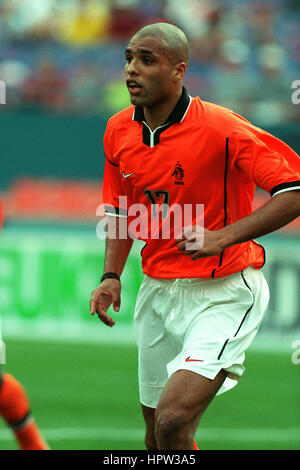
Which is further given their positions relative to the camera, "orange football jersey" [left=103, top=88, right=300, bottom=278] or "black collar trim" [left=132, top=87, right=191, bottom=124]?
"black collar trim" [left=132, top=87, right=191, bottom=124]

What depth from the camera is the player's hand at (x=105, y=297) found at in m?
5.19

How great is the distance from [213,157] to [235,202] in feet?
0.96

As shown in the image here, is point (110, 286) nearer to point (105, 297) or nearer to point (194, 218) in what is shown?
point (105, 297)

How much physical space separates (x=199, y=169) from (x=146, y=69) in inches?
23.0

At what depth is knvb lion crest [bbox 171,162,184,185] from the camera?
16.4ft

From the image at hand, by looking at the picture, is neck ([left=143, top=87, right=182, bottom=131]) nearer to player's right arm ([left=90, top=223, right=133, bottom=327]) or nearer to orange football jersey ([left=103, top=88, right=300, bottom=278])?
orange football jersey ([left=103, top=88, right=300, bottom=278])

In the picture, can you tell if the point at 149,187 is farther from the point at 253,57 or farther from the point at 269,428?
the point at 253,57

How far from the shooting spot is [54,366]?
1066 centimetres

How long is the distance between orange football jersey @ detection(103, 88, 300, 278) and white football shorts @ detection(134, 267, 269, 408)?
9cm

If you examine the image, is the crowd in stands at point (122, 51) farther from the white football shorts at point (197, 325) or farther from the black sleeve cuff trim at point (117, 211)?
the white football shorts at point (197, 325)

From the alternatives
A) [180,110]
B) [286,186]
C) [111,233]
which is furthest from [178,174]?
[111,233]

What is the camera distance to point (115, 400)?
9.17 meters

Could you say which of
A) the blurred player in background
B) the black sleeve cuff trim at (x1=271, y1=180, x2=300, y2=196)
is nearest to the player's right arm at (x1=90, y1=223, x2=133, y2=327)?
the blurred player in background

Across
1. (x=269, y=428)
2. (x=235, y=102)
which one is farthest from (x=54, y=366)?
(x=235, y=102)
